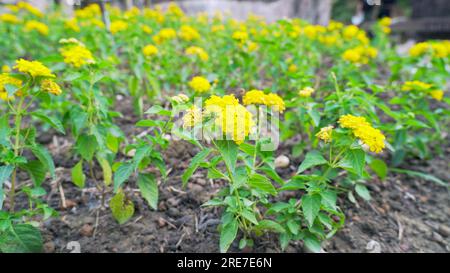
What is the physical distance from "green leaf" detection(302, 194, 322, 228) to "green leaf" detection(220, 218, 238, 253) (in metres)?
0.27

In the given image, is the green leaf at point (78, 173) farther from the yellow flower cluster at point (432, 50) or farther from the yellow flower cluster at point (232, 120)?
the yellow flower cluster at point (432, 50)

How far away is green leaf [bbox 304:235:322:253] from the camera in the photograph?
61.1 inches

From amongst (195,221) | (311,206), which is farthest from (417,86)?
(195,221)

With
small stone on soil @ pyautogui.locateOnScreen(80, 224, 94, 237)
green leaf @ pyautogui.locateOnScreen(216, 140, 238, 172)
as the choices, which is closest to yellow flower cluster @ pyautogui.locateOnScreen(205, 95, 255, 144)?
green leaf @ pyautogui.locateOnScreen(216, 140, 238, 172)

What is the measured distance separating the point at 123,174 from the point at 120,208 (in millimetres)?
335

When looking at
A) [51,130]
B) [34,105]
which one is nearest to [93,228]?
[51,130]

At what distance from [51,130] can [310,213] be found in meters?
2.01

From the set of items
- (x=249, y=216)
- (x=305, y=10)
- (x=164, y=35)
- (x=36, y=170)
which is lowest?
(x=249, y=216)

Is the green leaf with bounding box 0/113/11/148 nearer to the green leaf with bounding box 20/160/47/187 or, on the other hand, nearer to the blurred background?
the green leaf with bounding box 20/160/47/187

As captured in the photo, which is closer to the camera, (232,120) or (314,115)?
(232,120)

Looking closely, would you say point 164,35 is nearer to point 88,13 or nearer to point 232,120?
point 88,13

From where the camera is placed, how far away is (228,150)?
121cm

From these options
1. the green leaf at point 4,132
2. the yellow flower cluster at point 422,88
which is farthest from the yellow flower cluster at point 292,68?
the green leaf at point 4,132
